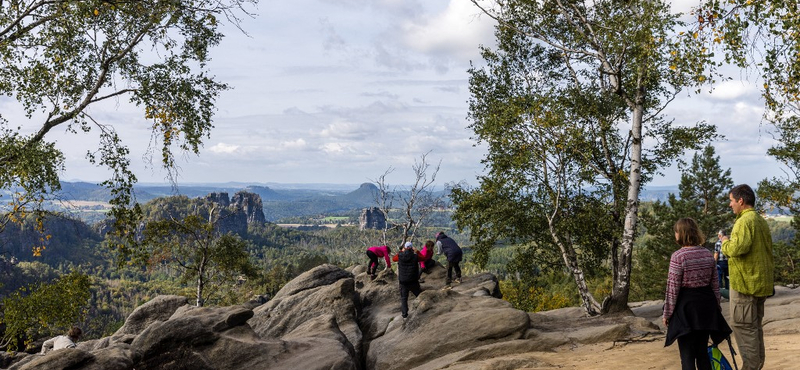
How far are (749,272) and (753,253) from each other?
33 cm

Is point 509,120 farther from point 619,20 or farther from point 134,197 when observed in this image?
point 134,197

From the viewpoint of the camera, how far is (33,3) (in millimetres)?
11742

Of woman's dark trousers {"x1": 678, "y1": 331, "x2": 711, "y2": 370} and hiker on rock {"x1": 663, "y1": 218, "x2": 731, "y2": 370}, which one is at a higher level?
hiker on rock {"x1": 663, "y1": 218, "x2": 731, "y2": 370}

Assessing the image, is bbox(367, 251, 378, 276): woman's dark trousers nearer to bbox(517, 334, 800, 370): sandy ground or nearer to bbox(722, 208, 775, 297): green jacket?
bbox(517, 334, 800, 370): sandy ground

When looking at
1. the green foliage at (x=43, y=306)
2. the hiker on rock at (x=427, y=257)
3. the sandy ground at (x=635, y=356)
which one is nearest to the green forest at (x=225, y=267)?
the green foliage at (x=43, y=306)

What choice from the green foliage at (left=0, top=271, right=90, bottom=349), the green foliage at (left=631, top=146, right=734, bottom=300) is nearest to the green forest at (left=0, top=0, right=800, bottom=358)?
the green foliage at (left=0, top=271, right=90, bottom=349)

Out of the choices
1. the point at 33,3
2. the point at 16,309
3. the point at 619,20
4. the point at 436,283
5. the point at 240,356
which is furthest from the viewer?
the point at 436,283

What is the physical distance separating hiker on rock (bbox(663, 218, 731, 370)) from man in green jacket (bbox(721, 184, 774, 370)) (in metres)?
0.90

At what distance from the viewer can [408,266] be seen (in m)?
18.2

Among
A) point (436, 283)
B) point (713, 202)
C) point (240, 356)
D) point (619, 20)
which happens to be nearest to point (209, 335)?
point (240, 356)

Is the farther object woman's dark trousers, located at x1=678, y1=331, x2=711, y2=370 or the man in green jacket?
the man in green jacket

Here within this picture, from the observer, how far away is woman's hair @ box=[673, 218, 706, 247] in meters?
7.10

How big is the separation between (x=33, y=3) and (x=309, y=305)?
15.4 metres

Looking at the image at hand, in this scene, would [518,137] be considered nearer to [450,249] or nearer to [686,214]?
[450,249]
